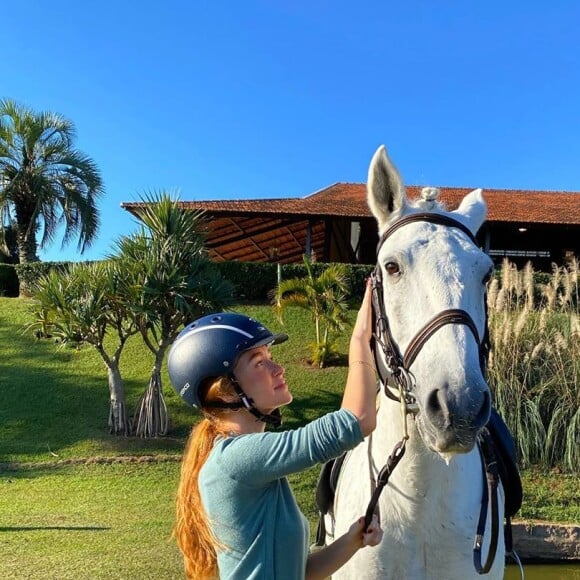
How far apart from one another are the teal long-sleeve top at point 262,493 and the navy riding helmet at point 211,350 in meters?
0.21

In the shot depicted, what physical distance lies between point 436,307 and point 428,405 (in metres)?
0.29

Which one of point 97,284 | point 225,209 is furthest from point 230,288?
point 225,209

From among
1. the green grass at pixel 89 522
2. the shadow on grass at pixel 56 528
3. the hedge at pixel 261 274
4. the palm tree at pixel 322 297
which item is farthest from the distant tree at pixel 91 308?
the hedge at pixel 261 274

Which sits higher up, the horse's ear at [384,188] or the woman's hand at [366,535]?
the horse's ear at [384,188]

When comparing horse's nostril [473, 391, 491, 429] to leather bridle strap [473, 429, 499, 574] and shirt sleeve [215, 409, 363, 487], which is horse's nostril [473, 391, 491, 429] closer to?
shirt sleeve [215, 409, 363, 487]

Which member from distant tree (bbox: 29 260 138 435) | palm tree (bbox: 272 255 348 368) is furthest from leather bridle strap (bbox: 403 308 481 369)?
palm tree (bbox: 272 255 348 368)

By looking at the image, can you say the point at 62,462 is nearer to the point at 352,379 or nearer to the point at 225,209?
the point at 352,379

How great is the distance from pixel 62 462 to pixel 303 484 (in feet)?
14.5

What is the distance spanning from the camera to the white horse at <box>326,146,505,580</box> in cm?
151

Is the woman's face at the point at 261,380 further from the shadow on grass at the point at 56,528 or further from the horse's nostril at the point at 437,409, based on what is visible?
the shadow on grass at the point at 56,528

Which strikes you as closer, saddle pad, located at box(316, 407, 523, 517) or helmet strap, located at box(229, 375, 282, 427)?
helmet strap, located at box(229, 375, 282, 427)

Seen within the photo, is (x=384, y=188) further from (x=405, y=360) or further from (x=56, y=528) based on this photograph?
(x=56, y=528)

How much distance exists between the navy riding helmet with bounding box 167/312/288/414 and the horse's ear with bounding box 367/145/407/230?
0.69m

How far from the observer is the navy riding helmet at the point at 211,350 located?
1.66m
